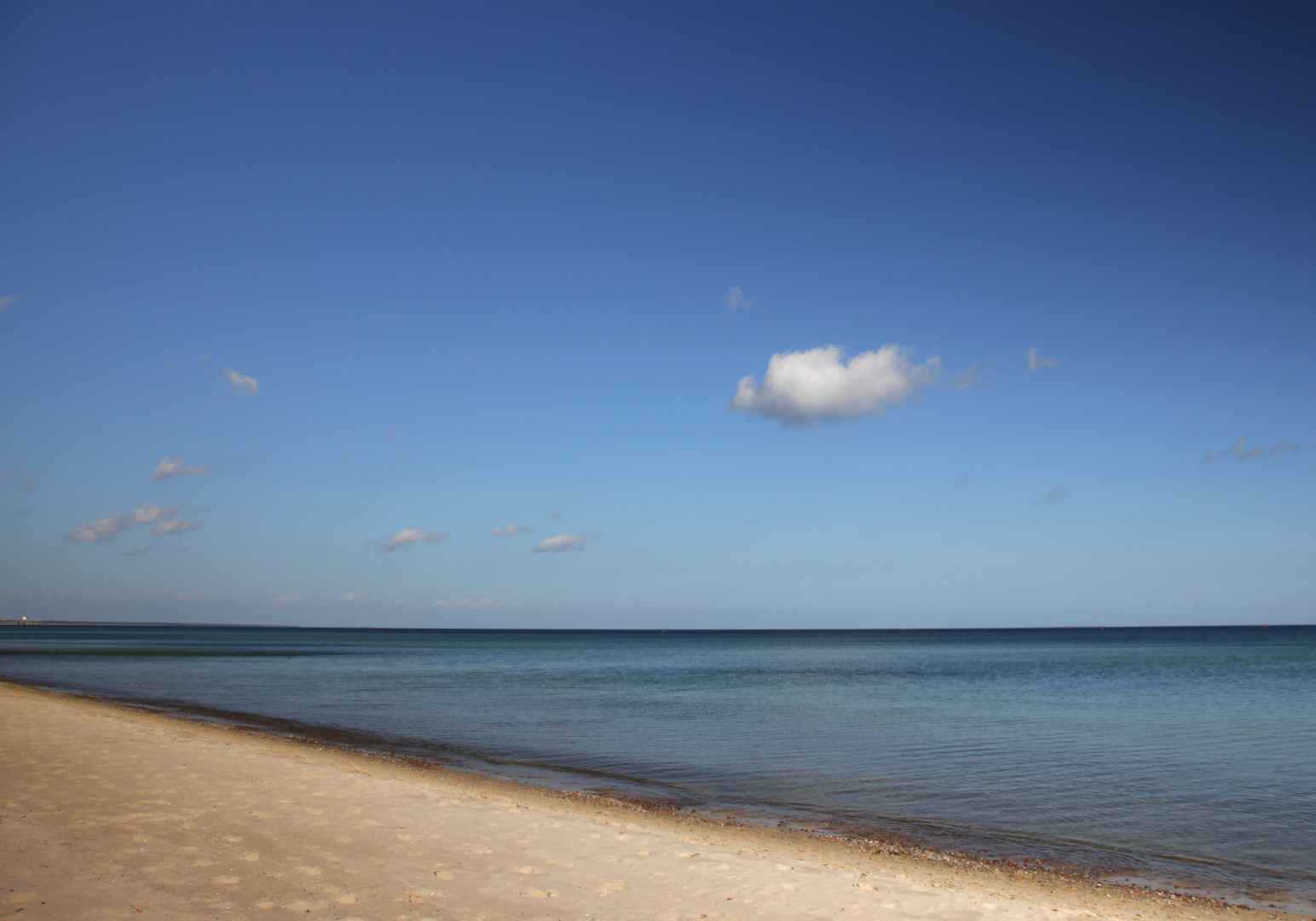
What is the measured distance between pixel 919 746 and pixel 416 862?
15259 millimetres

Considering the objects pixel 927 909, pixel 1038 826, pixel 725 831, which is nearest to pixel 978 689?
pixel 1038 826

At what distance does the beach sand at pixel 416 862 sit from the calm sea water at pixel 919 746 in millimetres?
2195

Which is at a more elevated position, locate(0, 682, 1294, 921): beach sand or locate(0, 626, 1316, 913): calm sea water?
locate(0, 682, 1294, 921): beach sand

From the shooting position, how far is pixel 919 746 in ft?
67.9

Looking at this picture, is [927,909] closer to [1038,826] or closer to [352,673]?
[1038,826]

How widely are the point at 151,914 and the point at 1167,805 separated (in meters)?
15.6

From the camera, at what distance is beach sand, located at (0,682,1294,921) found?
7.62 metres

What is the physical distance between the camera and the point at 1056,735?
900 inches

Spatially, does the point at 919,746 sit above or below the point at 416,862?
below

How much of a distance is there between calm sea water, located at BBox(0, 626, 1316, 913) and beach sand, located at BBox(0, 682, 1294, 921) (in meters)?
2.19

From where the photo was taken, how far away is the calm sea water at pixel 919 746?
40.9 feet

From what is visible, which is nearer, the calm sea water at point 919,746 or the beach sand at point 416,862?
the beach sand at point 416,862

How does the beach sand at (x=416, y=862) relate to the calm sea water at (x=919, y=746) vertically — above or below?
above

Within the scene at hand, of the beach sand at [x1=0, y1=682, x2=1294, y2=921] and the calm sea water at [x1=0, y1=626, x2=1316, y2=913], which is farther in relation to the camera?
the calm sea water at [x1=0, y1=626, x2=1316, y2=913]
